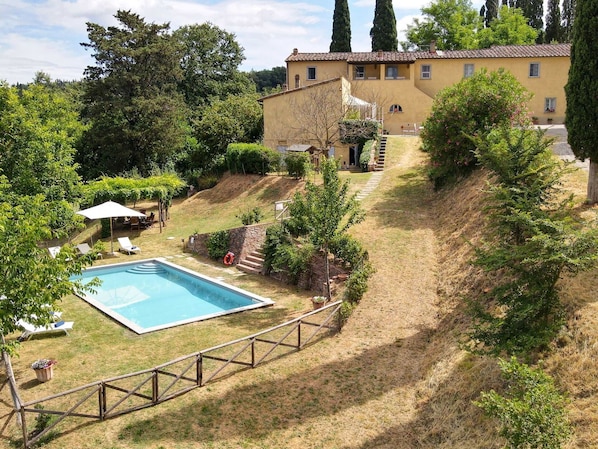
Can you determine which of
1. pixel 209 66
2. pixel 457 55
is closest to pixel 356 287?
pixel 457 55

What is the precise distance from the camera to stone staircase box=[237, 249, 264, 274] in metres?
23.0

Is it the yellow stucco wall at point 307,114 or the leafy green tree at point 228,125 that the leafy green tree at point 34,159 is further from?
the yellow stucco wall at point 307,114

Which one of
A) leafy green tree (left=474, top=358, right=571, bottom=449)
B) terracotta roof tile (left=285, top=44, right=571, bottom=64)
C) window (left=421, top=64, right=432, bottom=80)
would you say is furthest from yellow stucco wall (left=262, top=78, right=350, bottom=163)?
leafy green tree (left=474, top=358, right=571, bottom=449)

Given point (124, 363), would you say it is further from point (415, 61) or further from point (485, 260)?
point (415, 61)

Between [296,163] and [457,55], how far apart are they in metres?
19.7

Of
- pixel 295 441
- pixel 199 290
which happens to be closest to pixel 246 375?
pixel 295 441

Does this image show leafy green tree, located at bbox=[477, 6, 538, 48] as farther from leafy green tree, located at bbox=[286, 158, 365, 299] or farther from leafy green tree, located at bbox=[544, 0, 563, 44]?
leafy green tree, located at bbox=[286, 158, 365, 299]

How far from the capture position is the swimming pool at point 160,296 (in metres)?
18.3

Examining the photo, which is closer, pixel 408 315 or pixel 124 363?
pixel 124 363

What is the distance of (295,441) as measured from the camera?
1043 centimetres

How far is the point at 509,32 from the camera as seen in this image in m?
55.1

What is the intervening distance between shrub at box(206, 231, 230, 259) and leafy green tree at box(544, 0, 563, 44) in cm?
5087

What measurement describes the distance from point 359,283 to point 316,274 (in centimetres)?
357

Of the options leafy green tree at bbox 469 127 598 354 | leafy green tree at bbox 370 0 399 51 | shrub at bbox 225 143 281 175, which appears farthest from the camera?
leafy green tree at bbox 370 0 399 51
